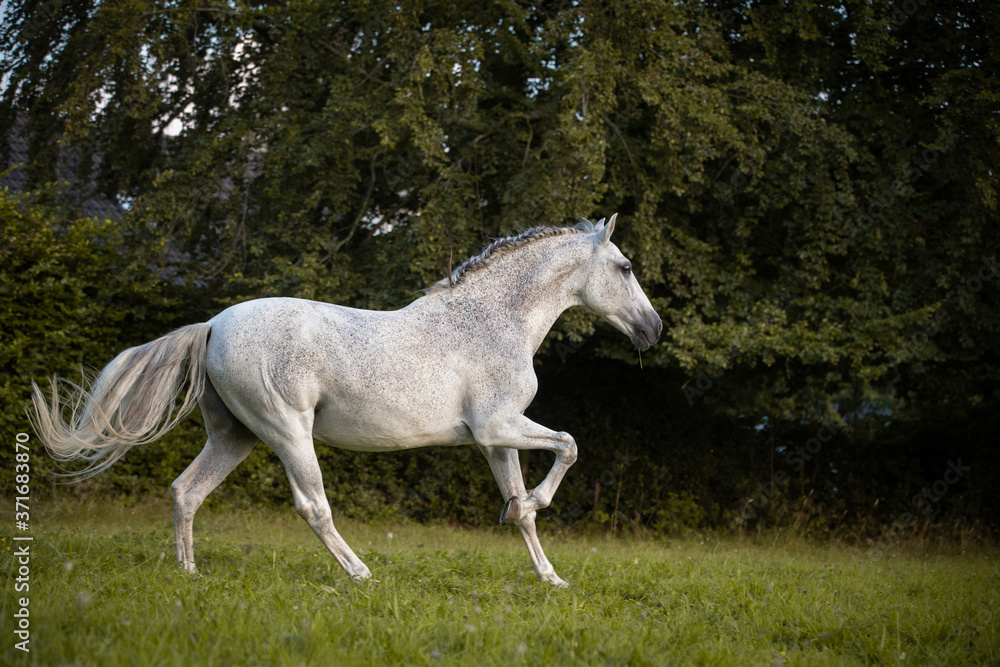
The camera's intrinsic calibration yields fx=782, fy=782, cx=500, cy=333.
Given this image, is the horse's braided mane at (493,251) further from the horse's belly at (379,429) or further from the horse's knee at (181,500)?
the horse's knee at (181,500)

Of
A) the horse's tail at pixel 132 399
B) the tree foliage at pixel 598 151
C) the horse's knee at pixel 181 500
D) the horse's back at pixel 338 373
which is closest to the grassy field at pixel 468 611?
the horse's knee at pixel 181 500

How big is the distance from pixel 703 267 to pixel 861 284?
6.58 feet

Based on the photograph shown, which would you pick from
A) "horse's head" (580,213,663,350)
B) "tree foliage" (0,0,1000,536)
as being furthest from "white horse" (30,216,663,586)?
"tree foliage" (0,0,1000,536)

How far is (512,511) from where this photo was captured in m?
4.69

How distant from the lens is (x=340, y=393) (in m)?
4.70

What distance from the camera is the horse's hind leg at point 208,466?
4.91 metres

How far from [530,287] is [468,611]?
219cm

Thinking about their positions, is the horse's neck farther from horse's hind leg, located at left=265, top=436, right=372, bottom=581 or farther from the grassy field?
the grassy field

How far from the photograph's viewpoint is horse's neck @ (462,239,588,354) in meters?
5.20

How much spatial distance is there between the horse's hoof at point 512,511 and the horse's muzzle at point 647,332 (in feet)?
4.93

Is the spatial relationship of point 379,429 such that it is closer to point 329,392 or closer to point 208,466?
point 329,392

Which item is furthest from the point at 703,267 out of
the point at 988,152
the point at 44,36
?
the point at 44,36

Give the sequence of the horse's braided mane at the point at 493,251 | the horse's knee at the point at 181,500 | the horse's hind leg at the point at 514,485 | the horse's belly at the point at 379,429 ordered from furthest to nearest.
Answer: the horse's braided mane at the point at 493,251
the horse's hind leg at the point at 514,485
the horse's knee at the point at 181,500
the horse's belly at the point at 379,429

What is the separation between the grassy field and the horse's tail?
2.39ft
